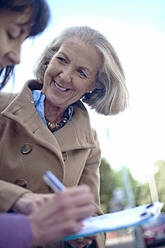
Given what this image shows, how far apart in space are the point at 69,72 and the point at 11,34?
85 centimetres

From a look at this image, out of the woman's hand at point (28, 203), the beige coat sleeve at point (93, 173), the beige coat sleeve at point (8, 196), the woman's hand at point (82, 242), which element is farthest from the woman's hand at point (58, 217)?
the beige coat sleeve at point (93, 173)

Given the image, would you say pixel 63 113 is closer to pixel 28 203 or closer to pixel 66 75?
pixel 66 75

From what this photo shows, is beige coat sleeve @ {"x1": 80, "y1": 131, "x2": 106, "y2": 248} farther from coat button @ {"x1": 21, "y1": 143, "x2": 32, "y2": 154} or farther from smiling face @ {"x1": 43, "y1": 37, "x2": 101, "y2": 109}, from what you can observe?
coat button @ {"x1": 21, "y1": 143, "x2": 32, "y2": 154}

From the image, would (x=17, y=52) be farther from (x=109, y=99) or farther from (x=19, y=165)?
(x=109, y=99)

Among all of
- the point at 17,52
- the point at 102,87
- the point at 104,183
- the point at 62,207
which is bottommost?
the point at 104,183

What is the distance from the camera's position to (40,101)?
202cm

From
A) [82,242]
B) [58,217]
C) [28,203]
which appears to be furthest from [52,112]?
[58,217]

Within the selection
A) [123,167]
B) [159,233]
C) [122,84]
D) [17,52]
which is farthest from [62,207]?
[123,167]

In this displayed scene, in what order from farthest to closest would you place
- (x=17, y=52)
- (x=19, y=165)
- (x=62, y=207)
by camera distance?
(x=19, y=165) → (x=17, y=52) → (x=62, y=207)

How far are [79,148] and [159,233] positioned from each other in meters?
12.1

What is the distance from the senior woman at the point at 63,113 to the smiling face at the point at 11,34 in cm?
48

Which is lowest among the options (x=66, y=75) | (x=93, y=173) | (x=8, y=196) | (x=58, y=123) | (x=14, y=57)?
(x=93, y=173)

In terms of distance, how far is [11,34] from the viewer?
1231 millimetres

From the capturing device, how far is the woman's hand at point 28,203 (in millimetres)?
1132
